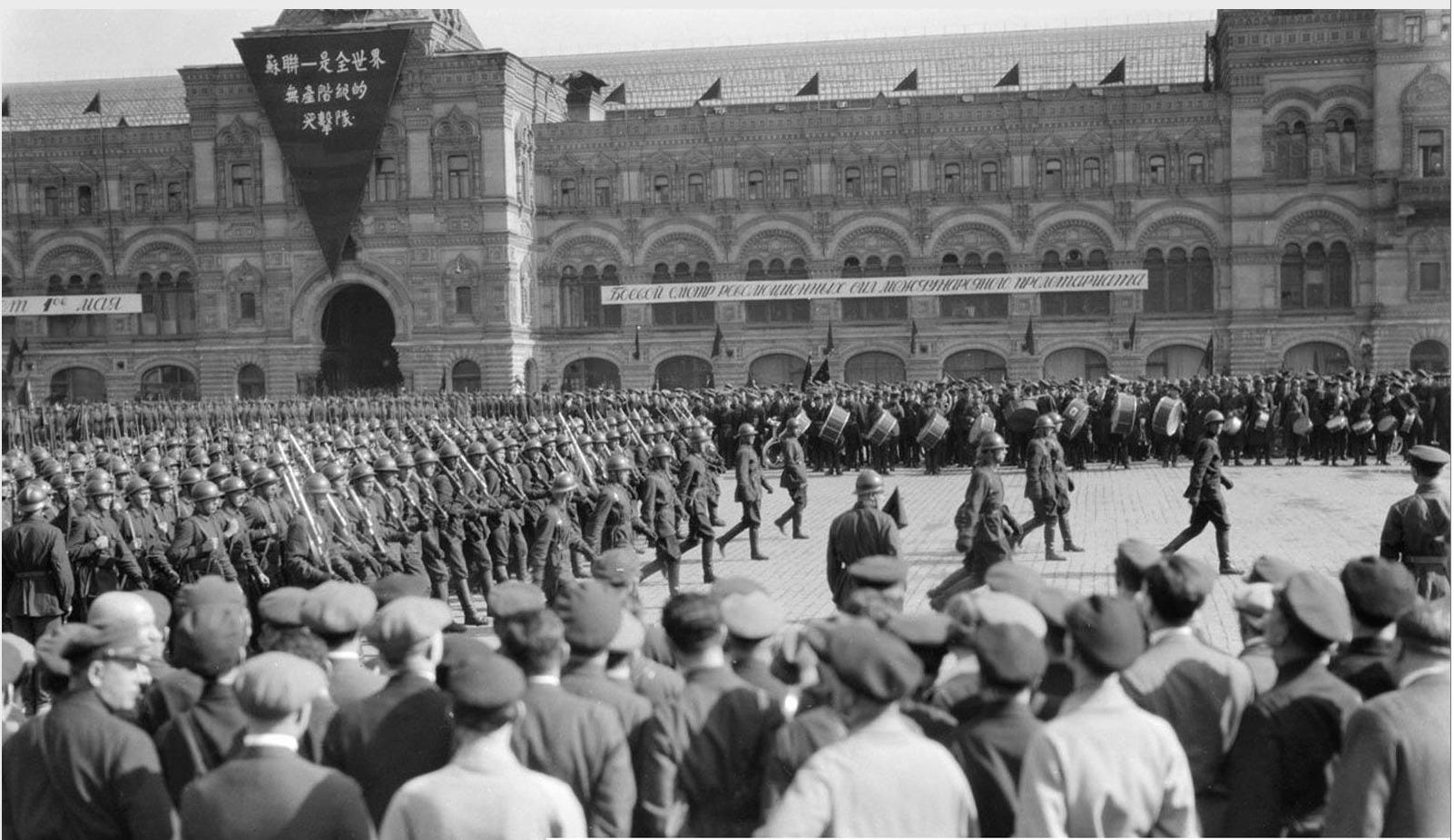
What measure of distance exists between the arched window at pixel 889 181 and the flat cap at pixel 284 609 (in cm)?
3905

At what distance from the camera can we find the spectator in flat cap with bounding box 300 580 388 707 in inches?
215

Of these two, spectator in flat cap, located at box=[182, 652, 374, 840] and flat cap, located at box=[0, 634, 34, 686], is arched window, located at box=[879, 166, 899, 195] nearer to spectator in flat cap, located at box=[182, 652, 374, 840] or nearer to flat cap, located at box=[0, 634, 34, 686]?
flat cap, located at box=[0, 634, 34, 686]

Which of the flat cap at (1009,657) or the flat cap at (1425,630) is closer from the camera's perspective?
the flat cap at (1009,657)

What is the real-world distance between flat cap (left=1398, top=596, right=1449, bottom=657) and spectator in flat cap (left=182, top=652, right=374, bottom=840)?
3.32 metres

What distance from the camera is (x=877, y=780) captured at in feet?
13.1

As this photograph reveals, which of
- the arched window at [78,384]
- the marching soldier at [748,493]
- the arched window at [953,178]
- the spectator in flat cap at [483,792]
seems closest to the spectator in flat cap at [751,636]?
the spectator in flat cap at [483,792]

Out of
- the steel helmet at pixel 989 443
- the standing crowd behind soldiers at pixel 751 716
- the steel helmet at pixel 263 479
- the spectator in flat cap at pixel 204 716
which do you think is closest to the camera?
the standing crowd behind soldiers at pixel 751 716

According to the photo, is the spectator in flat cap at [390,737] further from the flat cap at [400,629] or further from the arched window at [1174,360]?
the arched window at [1174,360]

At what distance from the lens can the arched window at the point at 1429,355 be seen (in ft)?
131

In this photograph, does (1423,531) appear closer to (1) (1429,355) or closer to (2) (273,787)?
(2) (273,787)

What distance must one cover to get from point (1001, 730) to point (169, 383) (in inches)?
1791

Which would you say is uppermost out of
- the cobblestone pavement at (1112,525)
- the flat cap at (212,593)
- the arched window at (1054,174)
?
the arched window at (1054,174)

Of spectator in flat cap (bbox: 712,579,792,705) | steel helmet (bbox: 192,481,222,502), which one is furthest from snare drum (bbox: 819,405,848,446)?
spectator in flat cap (bbox: 712,579,792,705)

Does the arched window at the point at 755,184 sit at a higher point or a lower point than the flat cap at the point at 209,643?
higher
